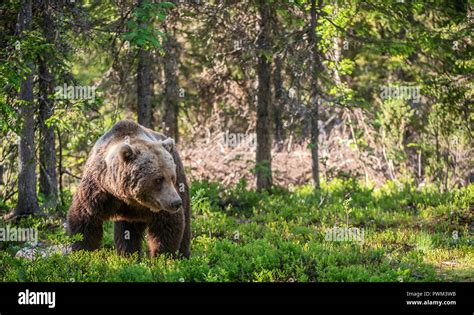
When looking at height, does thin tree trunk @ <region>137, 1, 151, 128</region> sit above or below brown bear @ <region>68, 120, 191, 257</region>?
above

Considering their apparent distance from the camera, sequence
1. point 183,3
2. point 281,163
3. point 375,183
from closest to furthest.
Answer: point 183,3, point 375,183, point 281,163

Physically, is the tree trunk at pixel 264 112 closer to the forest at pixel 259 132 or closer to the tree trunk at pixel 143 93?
the forest at pixel 259 132

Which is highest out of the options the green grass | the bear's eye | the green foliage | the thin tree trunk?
the green foliage

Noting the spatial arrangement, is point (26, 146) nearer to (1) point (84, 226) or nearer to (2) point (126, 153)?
(1) point (84, 226)

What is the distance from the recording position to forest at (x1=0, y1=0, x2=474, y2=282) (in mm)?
8266

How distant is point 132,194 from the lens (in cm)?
762

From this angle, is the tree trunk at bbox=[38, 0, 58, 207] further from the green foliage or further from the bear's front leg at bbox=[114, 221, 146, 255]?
the bear's front leg at bbox=[114, 221, 146, 255]

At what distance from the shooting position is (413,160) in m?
18.6

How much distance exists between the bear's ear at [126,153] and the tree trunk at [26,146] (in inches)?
175

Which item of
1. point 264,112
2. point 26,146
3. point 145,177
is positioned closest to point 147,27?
point 26,146

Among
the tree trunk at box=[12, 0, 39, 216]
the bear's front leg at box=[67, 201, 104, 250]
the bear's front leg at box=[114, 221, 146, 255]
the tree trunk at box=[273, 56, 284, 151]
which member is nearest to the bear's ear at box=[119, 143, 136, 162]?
the bear's front leg at box=[67, 201, 104, 250]
